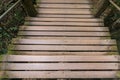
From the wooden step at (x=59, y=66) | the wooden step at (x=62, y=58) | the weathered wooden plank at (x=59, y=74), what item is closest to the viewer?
the weathered wooden plank at (x=59, y=74)

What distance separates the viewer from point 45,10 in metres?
5.95

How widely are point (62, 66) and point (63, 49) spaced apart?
0.56 m

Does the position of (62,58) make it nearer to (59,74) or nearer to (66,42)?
(59,74)

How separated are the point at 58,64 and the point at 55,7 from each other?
8.81ft

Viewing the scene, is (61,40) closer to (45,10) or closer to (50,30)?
(50,30)

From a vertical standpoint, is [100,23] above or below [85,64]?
below

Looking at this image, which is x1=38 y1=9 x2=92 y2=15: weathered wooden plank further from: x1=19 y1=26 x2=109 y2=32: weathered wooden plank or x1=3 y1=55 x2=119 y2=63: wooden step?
x1=3 y1=55 x2=119 y2=63: wooden step

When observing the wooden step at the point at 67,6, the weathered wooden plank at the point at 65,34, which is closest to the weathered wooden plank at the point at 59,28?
the weathered wooden plank at the point at 65,34

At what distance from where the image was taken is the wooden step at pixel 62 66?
3582mm

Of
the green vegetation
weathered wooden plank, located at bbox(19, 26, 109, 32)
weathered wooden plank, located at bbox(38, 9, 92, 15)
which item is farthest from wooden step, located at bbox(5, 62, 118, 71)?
the green vegetation

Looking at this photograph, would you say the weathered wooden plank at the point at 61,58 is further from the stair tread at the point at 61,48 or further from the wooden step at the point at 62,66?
the stair tread at the point at 61,48

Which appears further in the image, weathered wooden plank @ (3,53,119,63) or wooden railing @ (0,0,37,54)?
wooden railing @ (0,0,37,54)

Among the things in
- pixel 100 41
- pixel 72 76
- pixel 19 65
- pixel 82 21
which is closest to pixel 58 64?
pixel 72 76

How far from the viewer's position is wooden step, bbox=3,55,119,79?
3.58 m
